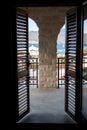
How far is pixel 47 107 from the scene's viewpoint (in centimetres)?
577

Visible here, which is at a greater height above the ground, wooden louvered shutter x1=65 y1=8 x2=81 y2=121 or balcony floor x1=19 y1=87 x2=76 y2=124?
wooden louvered shutter x1=65 y1=8 x2=81 y2=121

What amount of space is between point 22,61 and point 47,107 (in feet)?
5.12

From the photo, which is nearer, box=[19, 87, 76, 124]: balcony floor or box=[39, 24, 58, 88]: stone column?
box=[19, 87, 76, 124]: balcony floor

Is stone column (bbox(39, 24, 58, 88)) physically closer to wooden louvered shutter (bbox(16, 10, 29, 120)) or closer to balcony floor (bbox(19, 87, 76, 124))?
balcony floor (bbox(19, 87, 76, 124))

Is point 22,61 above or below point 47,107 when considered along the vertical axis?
above

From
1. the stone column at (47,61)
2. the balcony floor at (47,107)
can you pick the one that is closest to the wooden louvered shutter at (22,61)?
A: the balcony floor at (47,107)

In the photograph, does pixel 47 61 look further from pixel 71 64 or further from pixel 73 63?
pixel 73 63

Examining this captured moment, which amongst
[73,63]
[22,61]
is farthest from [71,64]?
[22,61]

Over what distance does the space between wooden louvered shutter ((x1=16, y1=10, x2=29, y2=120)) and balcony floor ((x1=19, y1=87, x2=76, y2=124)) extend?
264 millimetres

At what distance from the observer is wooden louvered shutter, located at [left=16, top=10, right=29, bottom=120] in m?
4.62

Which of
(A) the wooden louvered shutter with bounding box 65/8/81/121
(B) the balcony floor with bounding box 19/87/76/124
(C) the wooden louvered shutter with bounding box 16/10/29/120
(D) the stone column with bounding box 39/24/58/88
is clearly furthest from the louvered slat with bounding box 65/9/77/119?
(D) the stone column with bounding box 39/24/58/88

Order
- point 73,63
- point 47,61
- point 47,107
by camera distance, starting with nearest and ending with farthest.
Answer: point 73,63 < point 47,107 < point 47,61
